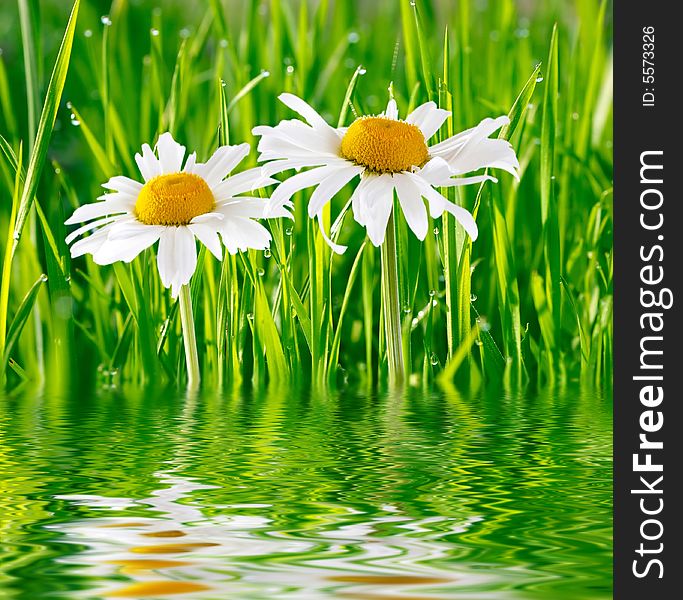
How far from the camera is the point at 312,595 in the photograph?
402 mm

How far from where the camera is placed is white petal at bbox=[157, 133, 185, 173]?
0.90m

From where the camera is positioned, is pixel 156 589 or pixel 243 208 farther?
pixel 243 208

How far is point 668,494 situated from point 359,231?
53 cm

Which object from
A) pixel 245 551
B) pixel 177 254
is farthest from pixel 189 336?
pixel 245 551

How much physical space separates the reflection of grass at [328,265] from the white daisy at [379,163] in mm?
72

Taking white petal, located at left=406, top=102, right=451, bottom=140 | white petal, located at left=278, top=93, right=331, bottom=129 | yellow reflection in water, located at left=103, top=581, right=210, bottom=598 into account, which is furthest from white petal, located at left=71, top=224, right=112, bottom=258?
yellow reflection in water, located at left=103, top=581, right=210, bottom=598

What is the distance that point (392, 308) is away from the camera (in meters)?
0.86

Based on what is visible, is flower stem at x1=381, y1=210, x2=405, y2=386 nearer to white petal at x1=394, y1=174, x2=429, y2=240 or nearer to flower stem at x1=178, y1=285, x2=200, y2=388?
white petal at x1=394, y1=174, x2=429, y2=240

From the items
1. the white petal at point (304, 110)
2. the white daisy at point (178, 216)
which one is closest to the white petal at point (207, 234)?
the white daisy at point (178, 216)

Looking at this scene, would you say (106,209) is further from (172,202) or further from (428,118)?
(428,118)

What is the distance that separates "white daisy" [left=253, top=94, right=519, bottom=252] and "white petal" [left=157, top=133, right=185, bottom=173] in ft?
0.34

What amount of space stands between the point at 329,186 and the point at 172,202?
0.15m

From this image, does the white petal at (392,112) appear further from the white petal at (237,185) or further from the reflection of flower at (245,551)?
the reflection of flower at (245,551)

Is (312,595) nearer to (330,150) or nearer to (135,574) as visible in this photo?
(135,574)
